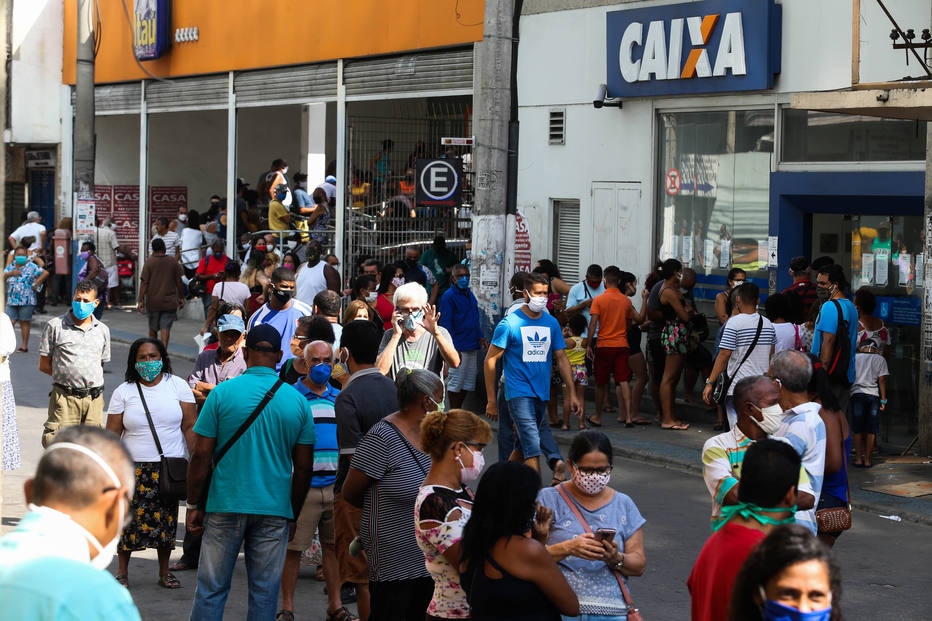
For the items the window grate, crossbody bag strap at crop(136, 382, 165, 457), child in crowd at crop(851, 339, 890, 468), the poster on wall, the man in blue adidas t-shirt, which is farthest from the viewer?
the poster on wall

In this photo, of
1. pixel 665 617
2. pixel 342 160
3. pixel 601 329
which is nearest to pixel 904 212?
pixel 601 329

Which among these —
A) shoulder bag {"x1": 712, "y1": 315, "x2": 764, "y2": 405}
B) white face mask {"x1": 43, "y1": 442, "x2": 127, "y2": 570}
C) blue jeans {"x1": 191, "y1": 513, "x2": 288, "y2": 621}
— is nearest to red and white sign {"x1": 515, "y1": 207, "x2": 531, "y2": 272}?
shoulder bag {"x1": 712, "y1": 315, "x2": 764, "y2": 405}

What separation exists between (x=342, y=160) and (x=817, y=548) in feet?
62.1

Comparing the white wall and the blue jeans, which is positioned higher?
the white wall

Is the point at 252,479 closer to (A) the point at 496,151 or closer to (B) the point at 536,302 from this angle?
(B) the point at 536,302

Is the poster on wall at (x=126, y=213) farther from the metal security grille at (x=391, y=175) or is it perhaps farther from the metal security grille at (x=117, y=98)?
the metal security grille at (x=391, y=175)

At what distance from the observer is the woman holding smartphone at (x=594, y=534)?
5.28 meters

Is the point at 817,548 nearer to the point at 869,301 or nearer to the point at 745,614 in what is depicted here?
the point at 745,614

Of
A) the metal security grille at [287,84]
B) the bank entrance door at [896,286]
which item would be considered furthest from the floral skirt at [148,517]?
the metal security grille at [287,84]

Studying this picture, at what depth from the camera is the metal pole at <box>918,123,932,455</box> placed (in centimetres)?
1257

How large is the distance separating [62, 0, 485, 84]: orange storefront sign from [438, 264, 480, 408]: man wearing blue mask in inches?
201

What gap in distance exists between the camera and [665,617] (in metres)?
7.84

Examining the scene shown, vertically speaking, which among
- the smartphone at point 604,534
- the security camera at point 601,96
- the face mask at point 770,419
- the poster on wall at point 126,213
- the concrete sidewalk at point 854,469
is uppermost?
the security camera at point 601,96

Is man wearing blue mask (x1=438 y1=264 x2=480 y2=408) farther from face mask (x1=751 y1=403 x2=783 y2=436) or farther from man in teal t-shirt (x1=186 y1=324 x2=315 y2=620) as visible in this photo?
face mask (x1=751 y1=403 x2=783 y2=436)
